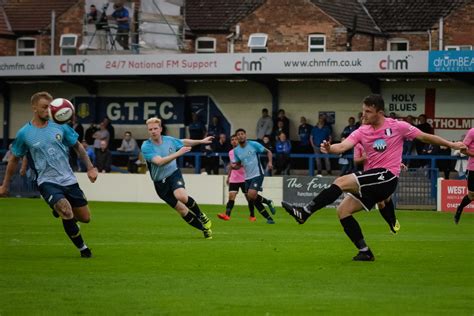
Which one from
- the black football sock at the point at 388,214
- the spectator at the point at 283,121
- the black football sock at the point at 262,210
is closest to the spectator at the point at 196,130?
the spectator at the point at 283,121

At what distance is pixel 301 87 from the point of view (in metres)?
41.7

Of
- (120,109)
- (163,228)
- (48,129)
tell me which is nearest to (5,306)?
(48,129)

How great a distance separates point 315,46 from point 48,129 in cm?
3486

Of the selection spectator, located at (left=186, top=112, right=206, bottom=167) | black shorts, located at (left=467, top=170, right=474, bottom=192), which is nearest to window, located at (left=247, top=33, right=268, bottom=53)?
spectator, located at (left=186, top=112, right=206, bottom=167)

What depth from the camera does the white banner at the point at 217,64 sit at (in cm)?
3744

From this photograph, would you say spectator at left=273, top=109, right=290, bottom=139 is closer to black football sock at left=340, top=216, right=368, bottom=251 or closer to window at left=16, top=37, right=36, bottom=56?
window at left=16, top=37, right=36, bottom=56

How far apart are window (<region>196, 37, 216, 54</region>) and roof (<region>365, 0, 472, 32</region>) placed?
7.38m

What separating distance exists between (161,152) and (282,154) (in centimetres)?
1752

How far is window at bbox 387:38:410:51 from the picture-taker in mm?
50438

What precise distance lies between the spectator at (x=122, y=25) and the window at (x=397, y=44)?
12822mm

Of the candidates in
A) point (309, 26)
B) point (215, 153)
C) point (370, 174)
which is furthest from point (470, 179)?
point (309, 26)

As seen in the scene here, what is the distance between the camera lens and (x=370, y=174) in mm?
14328

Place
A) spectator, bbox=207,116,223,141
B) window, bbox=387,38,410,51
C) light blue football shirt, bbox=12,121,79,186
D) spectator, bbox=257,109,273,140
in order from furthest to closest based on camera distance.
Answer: window, bbox=387,38,410,51 < spectator, bbox=207,116,223,141 < spectator, bbox=257,109,273,140 < light blue football shirt, bbox=12,121,79,186

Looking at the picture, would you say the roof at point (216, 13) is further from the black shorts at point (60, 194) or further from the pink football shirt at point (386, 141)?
the pink football shirt at point (386, 141)
